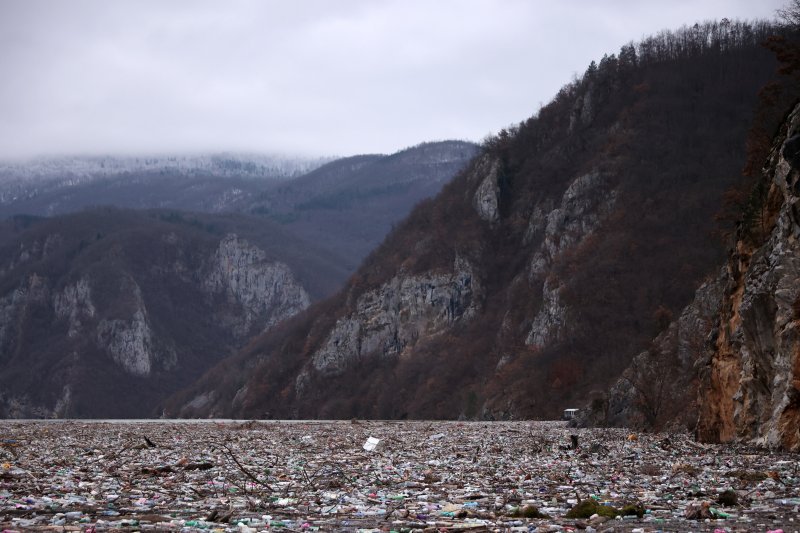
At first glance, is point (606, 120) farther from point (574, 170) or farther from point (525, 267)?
point (525, 267)

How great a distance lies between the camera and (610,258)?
95.9 m

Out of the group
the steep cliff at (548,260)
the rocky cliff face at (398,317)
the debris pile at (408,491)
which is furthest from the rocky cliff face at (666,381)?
the rocky cliff face at (398,317)

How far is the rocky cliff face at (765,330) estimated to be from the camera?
23781 mm

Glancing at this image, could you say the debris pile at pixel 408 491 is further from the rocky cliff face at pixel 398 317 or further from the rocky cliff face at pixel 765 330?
the rocky cliff face at pixel 398 317

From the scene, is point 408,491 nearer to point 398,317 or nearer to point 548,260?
point 548,260

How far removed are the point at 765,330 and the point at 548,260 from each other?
89.4 metres

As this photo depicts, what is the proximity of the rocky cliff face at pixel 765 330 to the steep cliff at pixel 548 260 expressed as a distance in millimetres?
39326

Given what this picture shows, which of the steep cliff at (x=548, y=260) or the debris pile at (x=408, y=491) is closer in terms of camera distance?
the debris pile at (x=408, y=491)

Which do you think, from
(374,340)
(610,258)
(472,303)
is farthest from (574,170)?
(374,340)

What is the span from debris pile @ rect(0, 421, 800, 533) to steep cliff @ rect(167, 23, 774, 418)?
165 ft

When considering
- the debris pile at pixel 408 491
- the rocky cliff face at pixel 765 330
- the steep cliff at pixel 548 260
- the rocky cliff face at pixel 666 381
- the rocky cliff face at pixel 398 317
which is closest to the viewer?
the debris pile at pixel 408 491

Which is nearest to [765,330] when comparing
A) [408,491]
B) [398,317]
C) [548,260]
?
[408,491]

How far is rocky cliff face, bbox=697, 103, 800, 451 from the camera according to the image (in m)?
23.8

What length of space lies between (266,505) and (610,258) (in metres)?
86.0
